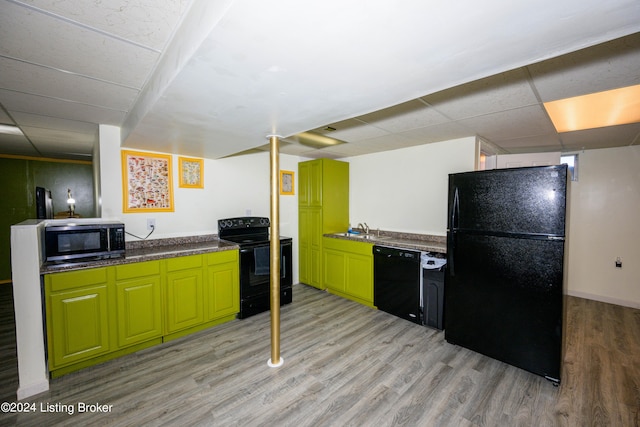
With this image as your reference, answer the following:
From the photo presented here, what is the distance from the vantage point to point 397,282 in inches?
127

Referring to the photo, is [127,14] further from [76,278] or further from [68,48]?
[76,278]

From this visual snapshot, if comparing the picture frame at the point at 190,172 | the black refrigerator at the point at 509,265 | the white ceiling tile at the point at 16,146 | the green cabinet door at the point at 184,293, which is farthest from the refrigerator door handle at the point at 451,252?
the white ceiling tile at the point at 16,146

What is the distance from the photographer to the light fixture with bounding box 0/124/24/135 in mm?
2815

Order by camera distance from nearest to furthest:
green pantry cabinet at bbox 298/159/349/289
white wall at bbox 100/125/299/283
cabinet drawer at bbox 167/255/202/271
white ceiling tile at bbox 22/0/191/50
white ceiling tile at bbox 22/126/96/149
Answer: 1. white ceiling tile at bbox 22/0/191/50
2. cabinet drawer at bbox 167/255/202/271
3. white wall at bbox 100/125/299/283
4. white ceiling tile at bbox 22/126/96/149
5. green pantry cabinet at bbox 298/159/349/289

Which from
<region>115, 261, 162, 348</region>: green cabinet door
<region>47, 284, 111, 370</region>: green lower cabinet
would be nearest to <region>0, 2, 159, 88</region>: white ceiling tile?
<region>115, 261, 162, 348</region>: green cabinet door

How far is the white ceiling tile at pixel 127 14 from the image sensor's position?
3.54ft

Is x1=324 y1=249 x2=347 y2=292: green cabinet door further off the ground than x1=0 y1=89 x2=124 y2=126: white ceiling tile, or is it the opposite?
x1=0 y1=89 x2=124 y2=126: white ceiling tile

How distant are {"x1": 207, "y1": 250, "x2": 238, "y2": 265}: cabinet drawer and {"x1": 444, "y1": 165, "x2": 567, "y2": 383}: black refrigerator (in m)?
2.36

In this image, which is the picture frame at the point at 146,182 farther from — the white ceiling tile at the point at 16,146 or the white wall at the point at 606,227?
the white wall at the point at 606,227

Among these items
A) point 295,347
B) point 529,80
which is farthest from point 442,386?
point 529,80

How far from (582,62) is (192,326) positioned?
3827mm

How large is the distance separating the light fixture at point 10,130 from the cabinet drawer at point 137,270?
7.10ft

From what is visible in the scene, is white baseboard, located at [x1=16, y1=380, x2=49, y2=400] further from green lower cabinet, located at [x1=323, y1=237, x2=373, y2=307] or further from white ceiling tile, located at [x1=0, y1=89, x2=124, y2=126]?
green lower cabinet, located at [x1=323, y1=237, x2=373, y2=307]

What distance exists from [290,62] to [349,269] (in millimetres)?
3142
